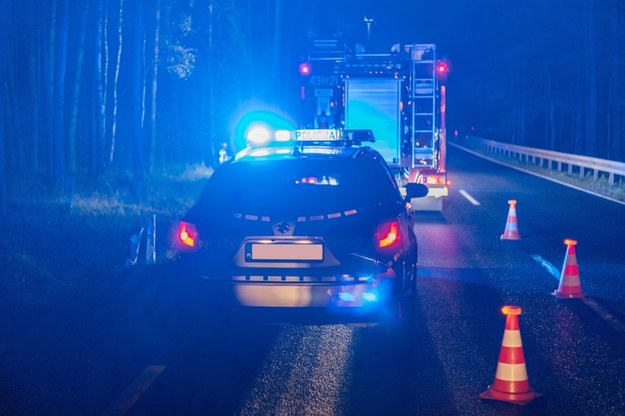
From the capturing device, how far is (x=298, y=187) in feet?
24.5

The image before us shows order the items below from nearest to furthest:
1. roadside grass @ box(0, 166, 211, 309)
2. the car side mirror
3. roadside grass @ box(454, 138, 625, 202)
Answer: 1. the car side mirror
2. roadside grass @ box(0, 166, 211, 309)
3. roadside grass @ box(454, 138, 625, 202)

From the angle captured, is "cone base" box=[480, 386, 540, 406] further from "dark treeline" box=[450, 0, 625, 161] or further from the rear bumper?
"dark treeline" box=[450, 0, 625, 161]

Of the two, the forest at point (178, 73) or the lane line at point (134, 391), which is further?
the forest at point (178, 73)

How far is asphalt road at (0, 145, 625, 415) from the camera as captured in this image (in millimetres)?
6258

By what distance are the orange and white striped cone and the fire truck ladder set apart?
12.2 metres

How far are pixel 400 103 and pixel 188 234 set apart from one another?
1188 centimetres

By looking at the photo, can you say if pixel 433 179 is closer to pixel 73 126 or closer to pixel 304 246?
pixel 73 126

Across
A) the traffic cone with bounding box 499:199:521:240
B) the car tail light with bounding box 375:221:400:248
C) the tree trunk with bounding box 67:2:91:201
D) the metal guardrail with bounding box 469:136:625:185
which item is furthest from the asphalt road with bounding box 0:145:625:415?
the metal guardrail with bounding box 469:136:625:185

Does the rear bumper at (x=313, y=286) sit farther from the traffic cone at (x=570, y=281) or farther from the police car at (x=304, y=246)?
the traffic cone at (x=570, y=281)

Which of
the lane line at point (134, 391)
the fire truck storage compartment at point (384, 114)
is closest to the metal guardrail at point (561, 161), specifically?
the fire truck storage compartment at point (384, 114)

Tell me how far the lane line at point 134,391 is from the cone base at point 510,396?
2.24m

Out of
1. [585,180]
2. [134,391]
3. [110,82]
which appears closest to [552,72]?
[585,180]

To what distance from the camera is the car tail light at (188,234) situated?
23.6 feet

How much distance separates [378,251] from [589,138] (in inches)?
1532
